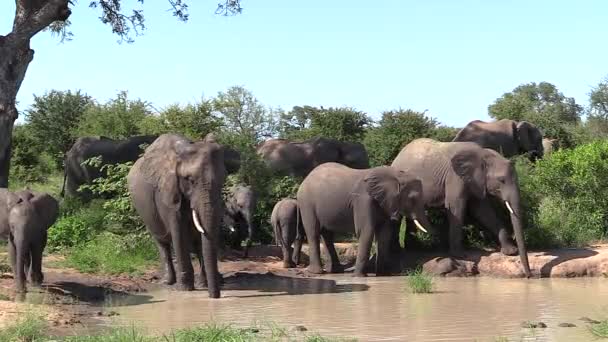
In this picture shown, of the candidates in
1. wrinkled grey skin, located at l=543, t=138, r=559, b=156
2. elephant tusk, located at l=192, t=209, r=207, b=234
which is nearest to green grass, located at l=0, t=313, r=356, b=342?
elephant tusk, located at l=192, t=209, r=207, b=234

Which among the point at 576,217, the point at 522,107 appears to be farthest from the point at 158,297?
the point at 522,107

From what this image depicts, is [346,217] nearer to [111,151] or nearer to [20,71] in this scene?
[20,71]

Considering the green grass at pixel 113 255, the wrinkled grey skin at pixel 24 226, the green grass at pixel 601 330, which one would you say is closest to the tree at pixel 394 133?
the green grass at pixel 113 255

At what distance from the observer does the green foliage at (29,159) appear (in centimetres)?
3164

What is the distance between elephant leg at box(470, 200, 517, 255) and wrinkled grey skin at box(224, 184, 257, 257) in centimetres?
435

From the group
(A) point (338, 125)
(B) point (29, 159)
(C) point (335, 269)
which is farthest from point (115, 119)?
(C) point (335, 269)

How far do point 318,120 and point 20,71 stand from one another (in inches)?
866

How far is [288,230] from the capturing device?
18.4 meters

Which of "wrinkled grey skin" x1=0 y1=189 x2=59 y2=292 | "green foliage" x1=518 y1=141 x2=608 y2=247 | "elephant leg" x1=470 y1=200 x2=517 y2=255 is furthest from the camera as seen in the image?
"green foliage" x1=518 y1=141 x2=608 y2=247

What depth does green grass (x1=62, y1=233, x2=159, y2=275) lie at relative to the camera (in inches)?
643

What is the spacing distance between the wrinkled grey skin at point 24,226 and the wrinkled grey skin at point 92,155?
9.44 metres

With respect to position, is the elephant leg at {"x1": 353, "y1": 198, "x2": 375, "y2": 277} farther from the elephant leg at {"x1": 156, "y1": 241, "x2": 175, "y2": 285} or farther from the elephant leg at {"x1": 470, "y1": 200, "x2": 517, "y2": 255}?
the elephant leg at {"x1": 156, "y1": 241, "x2": 175, "y2": 285}

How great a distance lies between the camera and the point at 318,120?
126 ft

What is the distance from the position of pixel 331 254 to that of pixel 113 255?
160 inches
